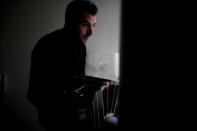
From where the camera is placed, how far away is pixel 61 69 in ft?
4.15

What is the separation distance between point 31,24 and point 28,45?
0.85 feet

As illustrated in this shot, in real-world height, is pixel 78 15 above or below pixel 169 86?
above

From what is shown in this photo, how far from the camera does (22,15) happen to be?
88.6 inches

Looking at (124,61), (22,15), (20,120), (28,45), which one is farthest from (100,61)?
(124,61)

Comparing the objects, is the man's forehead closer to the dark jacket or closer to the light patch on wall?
the dark jacket

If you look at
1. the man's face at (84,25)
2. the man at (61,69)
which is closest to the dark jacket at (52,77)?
the man at (61,69)

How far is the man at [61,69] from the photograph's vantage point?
3.59 ft

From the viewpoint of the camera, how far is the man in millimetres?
1094

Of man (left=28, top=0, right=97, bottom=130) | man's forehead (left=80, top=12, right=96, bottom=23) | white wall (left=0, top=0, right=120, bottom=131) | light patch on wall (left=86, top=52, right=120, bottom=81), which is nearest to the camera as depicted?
man (left=28, top=0, right=97, bottom=130)

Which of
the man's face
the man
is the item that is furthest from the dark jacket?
the man's face

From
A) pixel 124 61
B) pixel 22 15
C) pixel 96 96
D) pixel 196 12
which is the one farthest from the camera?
pixel 22 15

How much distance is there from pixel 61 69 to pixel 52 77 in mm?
92

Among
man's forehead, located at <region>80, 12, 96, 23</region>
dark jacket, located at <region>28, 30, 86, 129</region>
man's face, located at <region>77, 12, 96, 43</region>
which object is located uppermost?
man's forehead, located at <region>80, 12, 96, 23</region>

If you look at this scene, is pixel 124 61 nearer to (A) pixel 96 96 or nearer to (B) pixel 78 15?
(A) pixel 96 96
